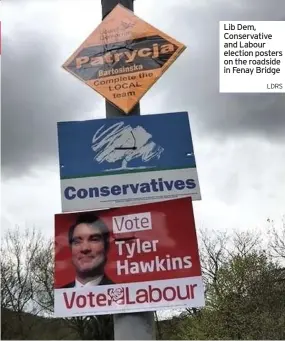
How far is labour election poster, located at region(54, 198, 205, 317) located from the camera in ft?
9.00

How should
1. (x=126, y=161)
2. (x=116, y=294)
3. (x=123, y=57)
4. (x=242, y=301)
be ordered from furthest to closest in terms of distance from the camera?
1. (x=242, y=301)
2. (x=123, y=57)
3. (x=126, y=161)
4. (x=116, y=294)

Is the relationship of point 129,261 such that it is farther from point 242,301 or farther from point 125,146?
point 242,301

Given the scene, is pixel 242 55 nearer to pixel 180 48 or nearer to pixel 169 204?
pixel 180 48

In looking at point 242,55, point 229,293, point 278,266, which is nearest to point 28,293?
point 229,293

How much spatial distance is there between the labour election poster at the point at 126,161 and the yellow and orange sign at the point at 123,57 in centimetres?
18

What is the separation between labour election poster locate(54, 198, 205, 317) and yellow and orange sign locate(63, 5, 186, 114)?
2.28ft

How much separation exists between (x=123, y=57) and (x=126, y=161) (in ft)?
2.08

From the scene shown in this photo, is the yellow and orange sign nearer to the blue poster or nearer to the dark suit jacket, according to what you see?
the blue poster

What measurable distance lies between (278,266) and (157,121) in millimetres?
26134

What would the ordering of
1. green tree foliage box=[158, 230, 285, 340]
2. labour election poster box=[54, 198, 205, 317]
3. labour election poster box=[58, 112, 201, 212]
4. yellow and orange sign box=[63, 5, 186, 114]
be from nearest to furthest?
labour election poster box=[54, 198, 205, 317], labour election poster box=[58, 112, 201, 212], yellow and orange sign box=[63, 5, 186, 114], green tree foliage box=[158, 230, 285, 340]

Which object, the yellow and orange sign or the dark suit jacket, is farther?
the yellow and orange sign

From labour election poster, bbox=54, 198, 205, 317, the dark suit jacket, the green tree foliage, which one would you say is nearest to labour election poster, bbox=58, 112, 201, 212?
labour election poster, bbox=54, 198, 205, 317

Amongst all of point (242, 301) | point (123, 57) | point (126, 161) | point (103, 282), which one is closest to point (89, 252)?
point (103, 282)

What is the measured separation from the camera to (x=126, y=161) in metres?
2.95
